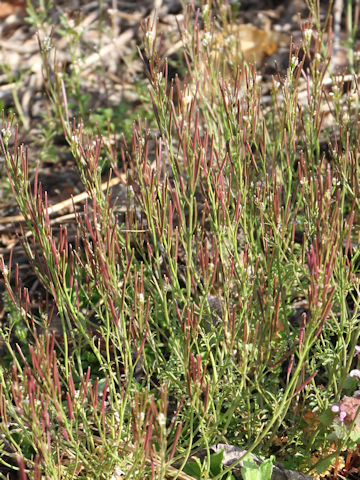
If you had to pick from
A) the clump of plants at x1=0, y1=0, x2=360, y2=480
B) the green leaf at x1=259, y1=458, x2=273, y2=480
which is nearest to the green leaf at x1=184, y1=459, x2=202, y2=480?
the clump of plants at x1=0, y1=0, x2=360, y2=480

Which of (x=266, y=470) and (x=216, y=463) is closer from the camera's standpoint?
(x=266, y=470)

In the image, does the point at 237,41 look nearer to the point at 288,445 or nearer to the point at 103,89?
the point at 103,89

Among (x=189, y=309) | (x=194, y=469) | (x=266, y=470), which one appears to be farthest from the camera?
(x=194, y=469)

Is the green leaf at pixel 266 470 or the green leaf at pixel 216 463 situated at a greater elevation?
the green leaf at pixel 266 470

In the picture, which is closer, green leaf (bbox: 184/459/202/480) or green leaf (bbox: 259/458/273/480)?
green leaf (bbox: 259/458/273/480)

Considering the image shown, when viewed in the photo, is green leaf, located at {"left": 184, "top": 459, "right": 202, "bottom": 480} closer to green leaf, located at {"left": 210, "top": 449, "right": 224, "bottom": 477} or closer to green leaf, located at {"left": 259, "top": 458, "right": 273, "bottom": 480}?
green leaf, located at {"left": 210, "top": 449, "right": 224, "bottom": 477}

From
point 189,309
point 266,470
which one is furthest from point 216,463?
point 189,309

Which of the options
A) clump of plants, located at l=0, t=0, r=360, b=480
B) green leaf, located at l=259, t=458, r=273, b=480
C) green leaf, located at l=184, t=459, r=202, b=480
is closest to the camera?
clump of plants, located at l=0, t=0, r=360, b=480

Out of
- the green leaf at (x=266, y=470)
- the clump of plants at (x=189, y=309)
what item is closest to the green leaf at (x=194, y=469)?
the clump of plants at (x=189, y=309)

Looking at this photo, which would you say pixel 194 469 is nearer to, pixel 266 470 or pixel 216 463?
pixel 216 463

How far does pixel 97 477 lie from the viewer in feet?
6.64

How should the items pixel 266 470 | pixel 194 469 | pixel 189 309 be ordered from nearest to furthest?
pixel 189 309
pixel 266 470
pixel 194 469

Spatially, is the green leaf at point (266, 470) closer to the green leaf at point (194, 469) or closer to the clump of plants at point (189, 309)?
the clump of plants at point (189, 309)

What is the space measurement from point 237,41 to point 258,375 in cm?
194
